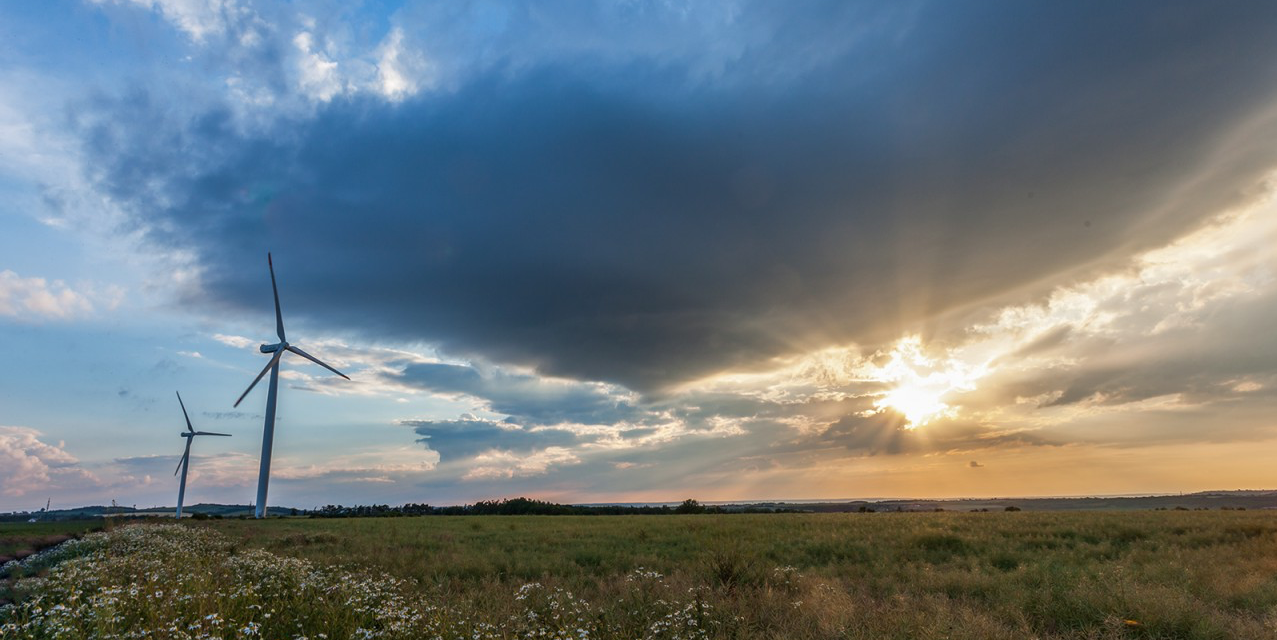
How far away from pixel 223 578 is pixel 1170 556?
96.0 feet

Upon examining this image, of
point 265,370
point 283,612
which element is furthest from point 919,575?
point 265,370

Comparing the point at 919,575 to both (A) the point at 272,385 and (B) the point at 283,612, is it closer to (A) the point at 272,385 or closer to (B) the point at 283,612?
(B) the point at 283,612

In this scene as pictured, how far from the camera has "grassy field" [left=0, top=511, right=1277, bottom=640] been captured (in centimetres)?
966

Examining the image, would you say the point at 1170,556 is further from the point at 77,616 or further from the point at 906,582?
the point at 77,616

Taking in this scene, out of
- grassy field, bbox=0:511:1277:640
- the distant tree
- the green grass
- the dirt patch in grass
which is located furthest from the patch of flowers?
the distant tree

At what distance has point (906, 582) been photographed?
672 inches

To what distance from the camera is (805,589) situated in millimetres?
14070

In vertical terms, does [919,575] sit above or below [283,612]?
below

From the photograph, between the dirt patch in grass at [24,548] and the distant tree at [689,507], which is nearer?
the dirt patch in grass at [24,548]

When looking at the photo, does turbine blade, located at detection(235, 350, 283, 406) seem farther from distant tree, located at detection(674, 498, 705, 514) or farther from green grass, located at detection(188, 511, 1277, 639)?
distant tree, located at detection(674, 498, 705, 514)

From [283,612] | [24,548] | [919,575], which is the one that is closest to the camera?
[283,612]

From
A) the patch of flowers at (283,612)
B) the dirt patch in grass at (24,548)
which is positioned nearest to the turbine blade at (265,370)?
the dirt patch in grass at (24,548)

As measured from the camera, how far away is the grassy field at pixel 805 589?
9.66 m

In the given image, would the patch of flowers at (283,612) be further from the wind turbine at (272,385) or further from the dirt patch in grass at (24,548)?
the wind turbine at (272,385)
